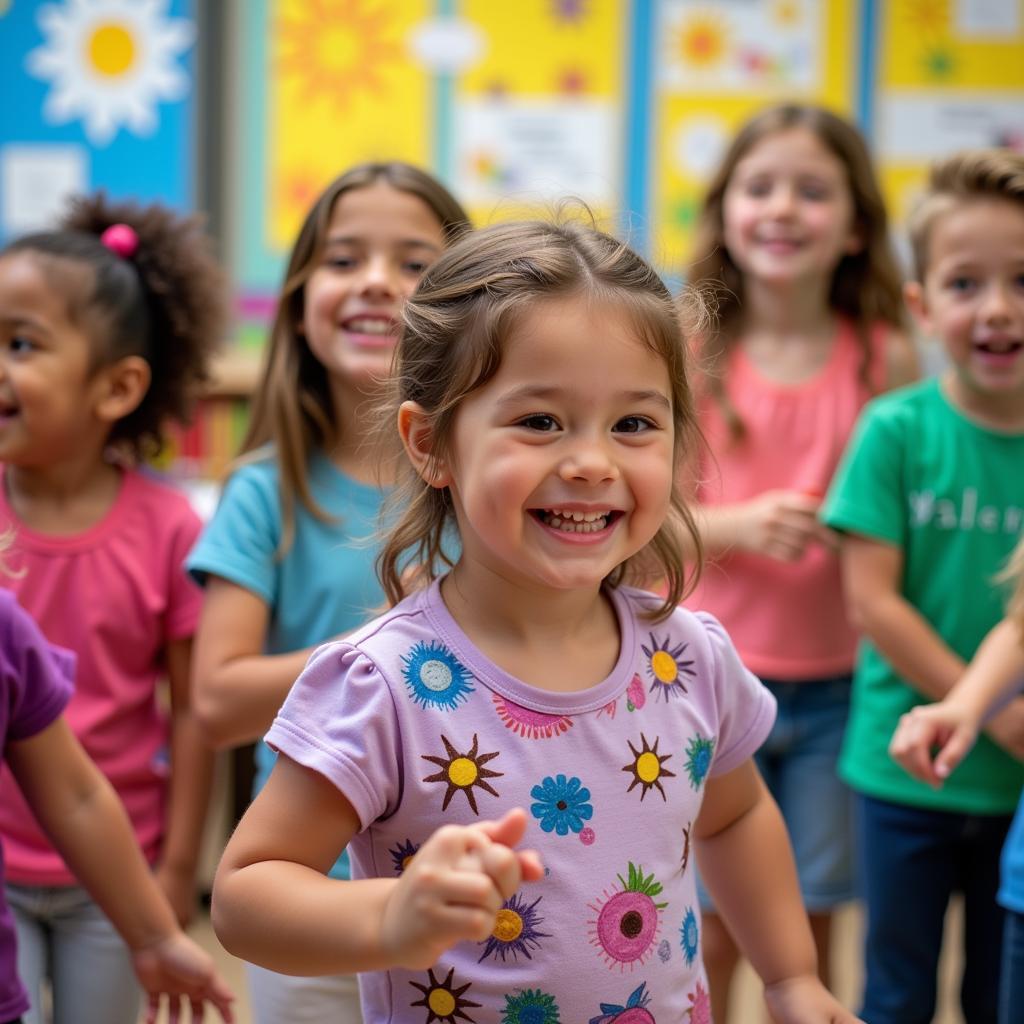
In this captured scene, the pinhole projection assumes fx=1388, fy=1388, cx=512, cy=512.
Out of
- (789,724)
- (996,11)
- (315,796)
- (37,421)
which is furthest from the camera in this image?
(996,11)

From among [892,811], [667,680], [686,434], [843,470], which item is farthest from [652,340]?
[892,811]

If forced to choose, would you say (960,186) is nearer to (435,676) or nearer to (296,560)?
(296,560)

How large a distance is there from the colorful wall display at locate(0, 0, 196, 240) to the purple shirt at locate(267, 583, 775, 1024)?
283 centimetres

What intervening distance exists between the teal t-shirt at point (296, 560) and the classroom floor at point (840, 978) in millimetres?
1086

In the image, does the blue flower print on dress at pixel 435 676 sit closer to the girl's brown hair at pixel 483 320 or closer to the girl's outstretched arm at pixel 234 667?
the girl's brown hair at pixel 483 320

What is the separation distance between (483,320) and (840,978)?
1.96 meters

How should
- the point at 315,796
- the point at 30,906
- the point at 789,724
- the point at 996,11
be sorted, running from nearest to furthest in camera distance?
the point at 315,796, the point at 30,906, the point at 789,724, the point at 996,11

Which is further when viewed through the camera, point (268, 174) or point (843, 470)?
point (268, 174)

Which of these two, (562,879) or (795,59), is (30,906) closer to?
(562,879)

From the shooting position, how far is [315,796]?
104cm

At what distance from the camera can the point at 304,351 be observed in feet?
5.83

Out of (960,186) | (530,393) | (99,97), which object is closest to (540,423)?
(530,393)

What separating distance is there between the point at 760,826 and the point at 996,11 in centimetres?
302

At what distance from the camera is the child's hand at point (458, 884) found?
0.85 m
